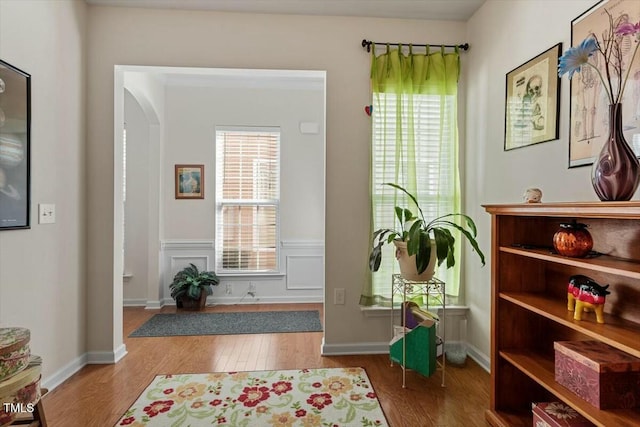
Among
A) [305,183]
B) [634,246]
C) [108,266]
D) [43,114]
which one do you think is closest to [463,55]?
[634,246]

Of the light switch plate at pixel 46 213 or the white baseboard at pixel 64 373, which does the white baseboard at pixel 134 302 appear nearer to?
the white baseboard at pixel 64 373

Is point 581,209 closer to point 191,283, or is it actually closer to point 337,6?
point 337,6

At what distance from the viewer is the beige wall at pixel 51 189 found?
182cm

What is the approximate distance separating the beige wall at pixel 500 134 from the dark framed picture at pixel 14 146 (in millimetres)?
2990

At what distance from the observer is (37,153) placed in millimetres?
1989

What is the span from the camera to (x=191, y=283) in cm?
374

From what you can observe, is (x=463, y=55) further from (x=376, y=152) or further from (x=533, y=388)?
(x=533, y=388)

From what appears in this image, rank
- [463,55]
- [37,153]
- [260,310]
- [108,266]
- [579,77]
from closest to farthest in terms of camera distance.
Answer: [579,77], [37,153], [108,266], [463,55], [260,310]

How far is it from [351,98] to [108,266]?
2.36 metres

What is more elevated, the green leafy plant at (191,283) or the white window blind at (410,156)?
the white window blind at (410,156)

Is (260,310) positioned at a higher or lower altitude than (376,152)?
lower

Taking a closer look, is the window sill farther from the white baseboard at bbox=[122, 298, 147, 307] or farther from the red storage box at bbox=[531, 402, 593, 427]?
the red storage box at bbox=[531, 402, 593, 427]

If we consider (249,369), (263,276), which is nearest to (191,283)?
(263,276)

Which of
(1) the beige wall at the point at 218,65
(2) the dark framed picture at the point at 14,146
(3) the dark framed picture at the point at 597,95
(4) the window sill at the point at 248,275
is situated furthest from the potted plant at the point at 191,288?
(3) the dark framed picture at the point at 597,95
